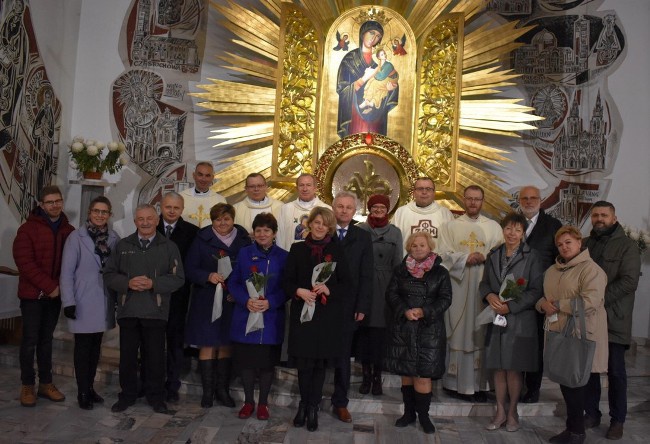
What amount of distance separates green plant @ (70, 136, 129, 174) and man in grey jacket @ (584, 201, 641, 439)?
5.37 m

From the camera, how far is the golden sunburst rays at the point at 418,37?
28.6ft

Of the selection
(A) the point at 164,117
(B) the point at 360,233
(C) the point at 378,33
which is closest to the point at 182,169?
(A) the point at 164,117

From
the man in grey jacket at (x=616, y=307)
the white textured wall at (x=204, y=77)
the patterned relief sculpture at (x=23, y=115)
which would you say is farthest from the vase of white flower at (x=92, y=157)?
the man in grey jacket at (x=616, y=307)

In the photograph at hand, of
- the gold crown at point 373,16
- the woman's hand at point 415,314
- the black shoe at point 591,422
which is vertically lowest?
the black shoe at point 591,422

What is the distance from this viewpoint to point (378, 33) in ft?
29.0

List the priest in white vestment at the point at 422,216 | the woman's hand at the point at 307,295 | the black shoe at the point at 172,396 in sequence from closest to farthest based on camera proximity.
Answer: the woman's hand at the point at 307,295
the black shoe at the point at 172,396
the priest in white vestment at the point at 422,216

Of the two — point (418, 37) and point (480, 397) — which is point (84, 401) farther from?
point (418, 37)

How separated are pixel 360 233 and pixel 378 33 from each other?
4209 mm

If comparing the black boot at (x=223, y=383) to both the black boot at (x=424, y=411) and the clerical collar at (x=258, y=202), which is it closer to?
the black boot at (x=424, y=411)

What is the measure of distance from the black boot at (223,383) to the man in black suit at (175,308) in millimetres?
354

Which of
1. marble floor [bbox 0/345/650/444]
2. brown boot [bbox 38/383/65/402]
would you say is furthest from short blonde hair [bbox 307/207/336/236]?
brown boot [bbox 38/383/65/402]

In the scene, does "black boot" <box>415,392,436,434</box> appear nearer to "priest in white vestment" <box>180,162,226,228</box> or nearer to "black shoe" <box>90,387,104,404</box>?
"black shoe" <box>90,387,104,404</box>

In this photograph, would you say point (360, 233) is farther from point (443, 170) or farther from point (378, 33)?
point (378, 33)

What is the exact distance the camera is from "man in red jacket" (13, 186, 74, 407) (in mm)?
5270
